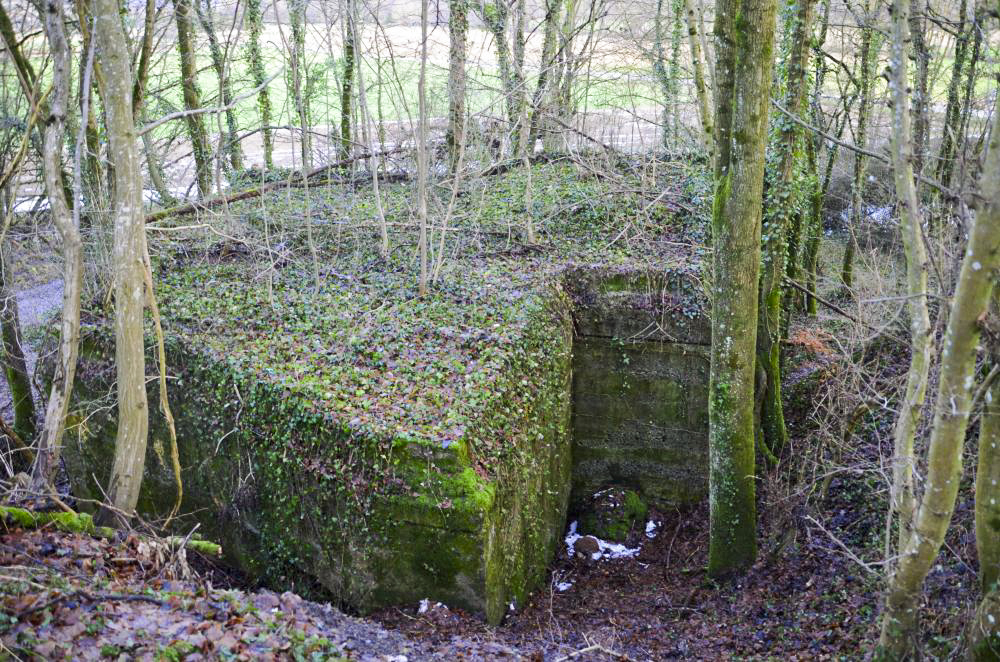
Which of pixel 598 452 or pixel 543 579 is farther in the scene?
pixel 598 452

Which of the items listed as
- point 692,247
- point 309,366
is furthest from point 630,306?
point 309,366

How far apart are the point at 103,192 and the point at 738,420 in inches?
361

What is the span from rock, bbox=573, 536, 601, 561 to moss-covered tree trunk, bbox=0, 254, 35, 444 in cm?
933

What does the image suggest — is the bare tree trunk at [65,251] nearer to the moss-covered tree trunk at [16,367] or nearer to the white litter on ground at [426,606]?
the white litter on ground at [426,606]

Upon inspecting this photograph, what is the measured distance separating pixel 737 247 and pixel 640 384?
14.8ft

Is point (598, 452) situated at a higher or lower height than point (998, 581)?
lower

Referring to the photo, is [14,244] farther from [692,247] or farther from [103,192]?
[692,247]

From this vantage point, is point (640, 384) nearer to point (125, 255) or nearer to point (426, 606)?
point (426, 606)

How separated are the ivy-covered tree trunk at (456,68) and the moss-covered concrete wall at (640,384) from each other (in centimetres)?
445

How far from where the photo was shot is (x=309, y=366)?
900 cm

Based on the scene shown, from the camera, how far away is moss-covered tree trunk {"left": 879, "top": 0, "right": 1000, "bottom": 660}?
445 centimetres

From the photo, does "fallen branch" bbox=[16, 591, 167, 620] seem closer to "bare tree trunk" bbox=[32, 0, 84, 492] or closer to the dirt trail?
"bare tree trunk" bbox=[32, 0, 84, 492]

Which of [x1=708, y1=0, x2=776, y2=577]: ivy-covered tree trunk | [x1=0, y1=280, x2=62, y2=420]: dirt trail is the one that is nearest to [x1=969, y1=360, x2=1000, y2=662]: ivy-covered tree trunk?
[x1=708, y1=0, x2=776, y2=577]: ivy-covered tree trunk

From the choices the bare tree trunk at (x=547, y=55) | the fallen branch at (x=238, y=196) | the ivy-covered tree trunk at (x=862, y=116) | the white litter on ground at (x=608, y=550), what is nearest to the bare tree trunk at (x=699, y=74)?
the bare tree trunk at (x=547, y=55)
